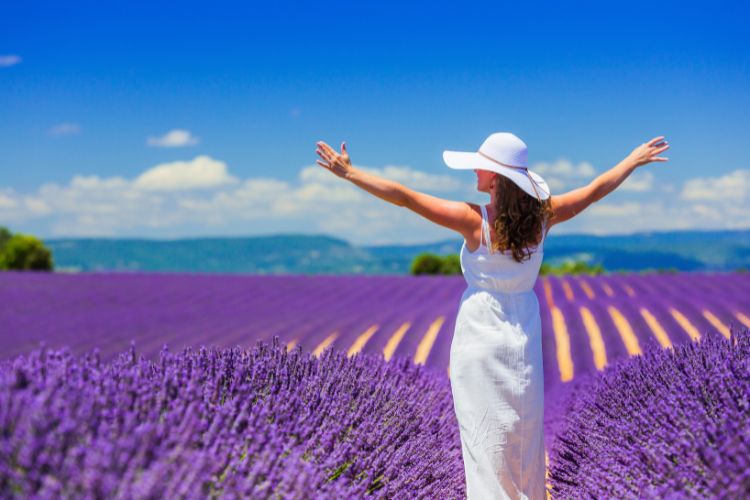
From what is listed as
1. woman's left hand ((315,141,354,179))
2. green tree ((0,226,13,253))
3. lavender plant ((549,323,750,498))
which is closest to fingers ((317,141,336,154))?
woman's left hand ((315,141,354,179))

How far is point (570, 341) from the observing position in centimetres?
857

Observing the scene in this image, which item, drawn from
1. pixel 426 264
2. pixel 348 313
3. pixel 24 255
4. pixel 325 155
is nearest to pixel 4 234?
pixel 24 255

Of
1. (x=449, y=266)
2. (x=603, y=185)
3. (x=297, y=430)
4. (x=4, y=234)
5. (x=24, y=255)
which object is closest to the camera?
(x=297, y=430)

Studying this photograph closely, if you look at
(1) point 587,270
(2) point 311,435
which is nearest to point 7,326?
(2) point 311,435

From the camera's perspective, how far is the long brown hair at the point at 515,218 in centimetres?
286

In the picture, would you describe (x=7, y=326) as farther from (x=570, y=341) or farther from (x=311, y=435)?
(x=311, y=435)

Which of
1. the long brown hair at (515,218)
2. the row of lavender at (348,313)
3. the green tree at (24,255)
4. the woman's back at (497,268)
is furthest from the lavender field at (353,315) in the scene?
the green tree at (24,255)

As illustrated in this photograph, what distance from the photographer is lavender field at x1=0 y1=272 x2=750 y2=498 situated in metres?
7.92

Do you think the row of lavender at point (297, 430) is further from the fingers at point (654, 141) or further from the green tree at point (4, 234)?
the green tree at point (4, 234)

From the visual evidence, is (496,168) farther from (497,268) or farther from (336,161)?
(336,161)

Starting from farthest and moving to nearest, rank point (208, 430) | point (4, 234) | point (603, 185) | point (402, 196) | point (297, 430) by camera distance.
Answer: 1. point (4, 234)
2. point (603, 185)
3. point (402, 196)
4. point (297, 430)
5. point (208, 430)

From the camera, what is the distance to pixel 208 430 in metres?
2.01

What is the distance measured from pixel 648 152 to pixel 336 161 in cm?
162

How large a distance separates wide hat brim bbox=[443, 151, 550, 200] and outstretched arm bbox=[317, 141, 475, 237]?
17cm
